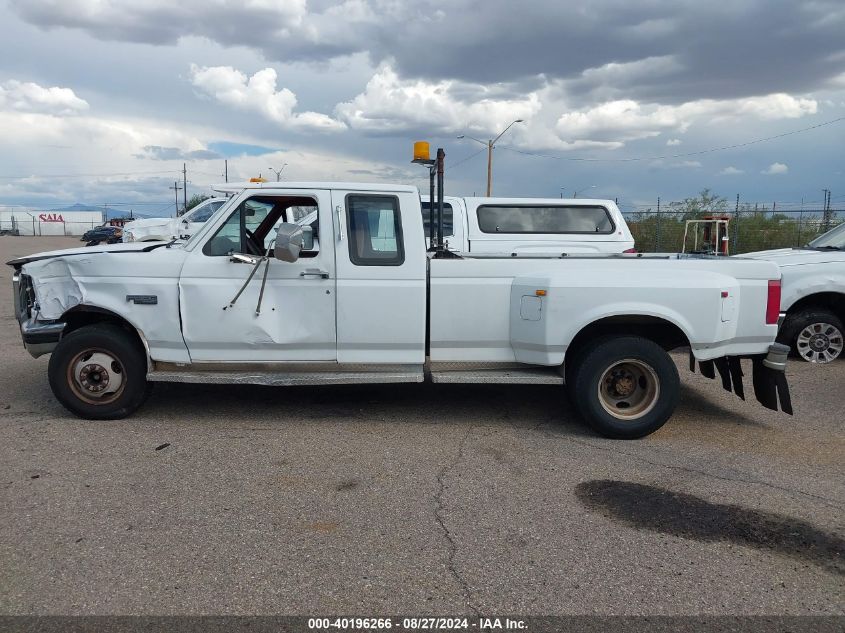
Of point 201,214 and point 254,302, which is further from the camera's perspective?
point 201,214

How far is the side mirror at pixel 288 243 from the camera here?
498cm

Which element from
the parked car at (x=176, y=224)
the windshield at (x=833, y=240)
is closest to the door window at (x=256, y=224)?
the windshield at (x=833, y=240)

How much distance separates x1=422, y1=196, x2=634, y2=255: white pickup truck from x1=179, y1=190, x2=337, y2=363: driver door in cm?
538

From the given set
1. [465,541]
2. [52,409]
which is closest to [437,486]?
[465,541]

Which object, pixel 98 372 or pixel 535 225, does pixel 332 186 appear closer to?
pixel 98 372

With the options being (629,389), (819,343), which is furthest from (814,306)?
(629,389)

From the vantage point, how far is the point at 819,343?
8281mm

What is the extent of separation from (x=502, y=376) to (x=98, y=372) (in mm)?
3282

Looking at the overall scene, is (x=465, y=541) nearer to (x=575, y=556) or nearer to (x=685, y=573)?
(x=575, y=556)

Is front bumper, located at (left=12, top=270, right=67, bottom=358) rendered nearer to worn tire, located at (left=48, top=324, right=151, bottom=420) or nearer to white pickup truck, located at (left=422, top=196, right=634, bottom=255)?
worn tire, located at (left=48, top=324, right=151, bottom=420)

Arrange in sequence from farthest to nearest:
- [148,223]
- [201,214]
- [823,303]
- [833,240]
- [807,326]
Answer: [148,223]
[201,214]
[833,240]
[823,303]
[807,326]

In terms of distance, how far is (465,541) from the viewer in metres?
3.68

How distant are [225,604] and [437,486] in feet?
5.55

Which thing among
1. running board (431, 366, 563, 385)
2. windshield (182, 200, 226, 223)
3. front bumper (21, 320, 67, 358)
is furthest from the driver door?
windshield (182, 200, 226, 223)
